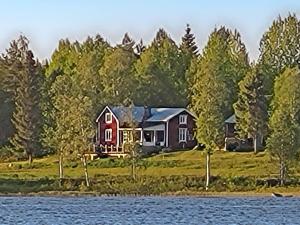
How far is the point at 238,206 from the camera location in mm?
76875

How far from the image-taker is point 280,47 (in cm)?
13275

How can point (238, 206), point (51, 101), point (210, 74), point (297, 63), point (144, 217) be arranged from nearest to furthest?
point (144, 217)
point (238, 206)
point (210, 74)
point (51, 101)
point (297, 63)

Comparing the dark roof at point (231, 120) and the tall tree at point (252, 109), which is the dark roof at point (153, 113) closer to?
the dark roof at point (231, 120)

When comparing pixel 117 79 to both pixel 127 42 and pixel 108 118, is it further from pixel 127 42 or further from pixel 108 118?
pixel 127 42

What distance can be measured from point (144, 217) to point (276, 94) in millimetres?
43445

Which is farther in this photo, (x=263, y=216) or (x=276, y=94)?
(x=276, y=94)

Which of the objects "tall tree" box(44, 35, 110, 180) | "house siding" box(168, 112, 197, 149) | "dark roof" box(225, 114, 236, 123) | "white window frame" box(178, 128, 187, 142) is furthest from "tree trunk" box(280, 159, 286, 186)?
"white window frame" box(178, 128, 187, 142)

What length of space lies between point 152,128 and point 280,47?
21.8 m

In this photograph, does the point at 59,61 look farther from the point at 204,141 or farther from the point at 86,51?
the point at 204,141

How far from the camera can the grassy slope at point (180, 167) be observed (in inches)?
→ 3725

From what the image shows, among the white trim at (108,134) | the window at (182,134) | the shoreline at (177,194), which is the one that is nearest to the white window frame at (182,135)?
the window at (182,134)

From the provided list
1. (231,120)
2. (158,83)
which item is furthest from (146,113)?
(231,120)

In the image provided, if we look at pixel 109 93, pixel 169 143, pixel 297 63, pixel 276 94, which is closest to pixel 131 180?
pixel 276 94

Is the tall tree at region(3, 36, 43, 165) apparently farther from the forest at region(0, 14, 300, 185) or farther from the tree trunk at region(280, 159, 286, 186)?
the tree trunk at region(280, 159, 286, 186)
